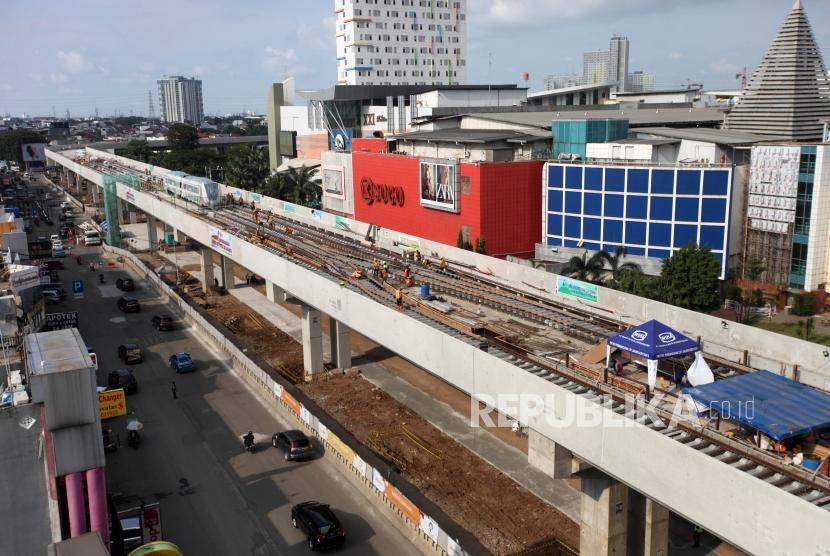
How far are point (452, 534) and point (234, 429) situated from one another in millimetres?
14420

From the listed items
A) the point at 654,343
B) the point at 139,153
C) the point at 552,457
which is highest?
the point at 139,153

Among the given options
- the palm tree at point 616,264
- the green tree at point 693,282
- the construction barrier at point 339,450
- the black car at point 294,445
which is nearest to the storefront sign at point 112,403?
the construction barrier at point 339,450

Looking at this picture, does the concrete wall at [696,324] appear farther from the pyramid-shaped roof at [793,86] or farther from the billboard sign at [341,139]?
the billboard sign at [341,139]

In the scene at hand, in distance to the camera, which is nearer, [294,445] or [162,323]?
[294,445]

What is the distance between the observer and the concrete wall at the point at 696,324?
72.1 feet

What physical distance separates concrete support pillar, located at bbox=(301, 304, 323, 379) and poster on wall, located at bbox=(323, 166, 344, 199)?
39.0 meters

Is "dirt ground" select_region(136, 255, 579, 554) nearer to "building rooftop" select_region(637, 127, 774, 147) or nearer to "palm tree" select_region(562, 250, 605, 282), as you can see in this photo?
"palm tree" select_region(562, 250, 605, 282)

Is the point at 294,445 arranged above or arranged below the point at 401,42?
below

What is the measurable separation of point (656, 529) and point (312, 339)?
2394 centimetres

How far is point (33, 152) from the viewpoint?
7416 inches

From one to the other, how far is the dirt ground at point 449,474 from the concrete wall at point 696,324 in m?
8.42

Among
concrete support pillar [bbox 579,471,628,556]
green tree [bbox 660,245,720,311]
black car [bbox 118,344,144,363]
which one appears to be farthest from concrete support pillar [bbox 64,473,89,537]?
green tree [bbox 660,245,720,311]

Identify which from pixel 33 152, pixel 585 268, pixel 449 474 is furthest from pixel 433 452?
pixel 33 152

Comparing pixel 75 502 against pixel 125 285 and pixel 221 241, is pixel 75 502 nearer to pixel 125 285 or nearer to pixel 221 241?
pixel 221 241
